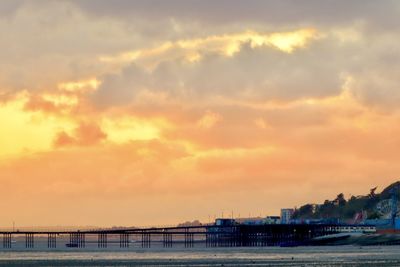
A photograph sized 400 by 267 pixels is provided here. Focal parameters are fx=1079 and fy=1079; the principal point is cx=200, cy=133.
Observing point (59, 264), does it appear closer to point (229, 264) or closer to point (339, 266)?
point (229, 264)

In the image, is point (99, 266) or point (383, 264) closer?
point (383, 264)

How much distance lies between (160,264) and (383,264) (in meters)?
24.8

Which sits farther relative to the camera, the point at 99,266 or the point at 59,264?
the point at 59,264

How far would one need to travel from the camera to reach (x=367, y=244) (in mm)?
199750

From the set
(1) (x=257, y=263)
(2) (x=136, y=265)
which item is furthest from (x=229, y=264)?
(2) (x=136, y=265)

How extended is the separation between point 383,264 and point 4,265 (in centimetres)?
3974

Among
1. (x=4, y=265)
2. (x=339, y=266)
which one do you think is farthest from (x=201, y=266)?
(x=4, y=265)

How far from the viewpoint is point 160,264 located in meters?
114

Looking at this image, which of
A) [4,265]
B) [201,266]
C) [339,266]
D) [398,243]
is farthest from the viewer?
[398,243]

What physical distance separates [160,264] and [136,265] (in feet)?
14.8

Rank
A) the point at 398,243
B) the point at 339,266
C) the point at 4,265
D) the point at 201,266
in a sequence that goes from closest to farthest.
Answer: the point at 339,266, the point at 201,266, the point at 4,265, the point at 398,243

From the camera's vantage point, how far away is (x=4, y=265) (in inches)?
4469

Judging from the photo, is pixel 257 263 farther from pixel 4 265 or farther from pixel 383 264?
pixel 4 265

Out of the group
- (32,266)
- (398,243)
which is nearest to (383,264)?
(32,266)
